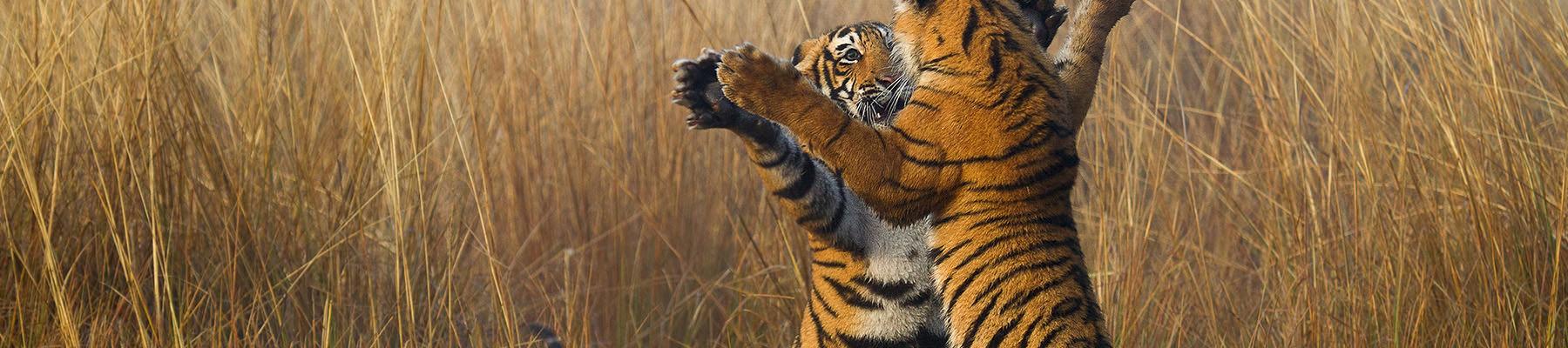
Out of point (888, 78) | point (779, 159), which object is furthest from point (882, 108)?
point (779, 159)

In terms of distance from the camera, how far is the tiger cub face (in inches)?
47.7

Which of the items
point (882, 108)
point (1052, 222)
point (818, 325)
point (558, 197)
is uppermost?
point (882, 108)

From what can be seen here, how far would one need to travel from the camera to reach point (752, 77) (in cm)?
109

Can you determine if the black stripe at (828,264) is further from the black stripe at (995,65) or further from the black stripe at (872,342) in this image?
the black stripe at (995,65)

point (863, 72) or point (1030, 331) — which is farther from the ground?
point (863, 72)

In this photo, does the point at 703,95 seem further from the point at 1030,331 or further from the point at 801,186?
the point at 1030,331

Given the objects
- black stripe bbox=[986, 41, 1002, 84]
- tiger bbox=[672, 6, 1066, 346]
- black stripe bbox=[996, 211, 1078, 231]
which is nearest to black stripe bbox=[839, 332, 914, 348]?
tiger bbox=[672, 6, 1066, 346]

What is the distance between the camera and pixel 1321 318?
2301 mm

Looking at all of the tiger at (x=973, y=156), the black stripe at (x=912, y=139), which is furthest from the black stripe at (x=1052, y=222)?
the black stripe at (x=912, y=139)

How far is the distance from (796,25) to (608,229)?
728mm

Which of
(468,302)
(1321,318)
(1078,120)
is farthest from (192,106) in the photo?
(1321,318)

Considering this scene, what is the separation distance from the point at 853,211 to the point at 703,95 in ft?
0.59

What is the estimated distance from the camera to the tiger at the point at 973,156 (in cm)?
112

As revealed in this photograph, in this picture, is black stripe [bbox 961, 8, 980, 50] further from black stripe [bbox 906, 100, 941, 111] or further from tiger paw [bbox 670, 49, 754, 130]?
tiger paw [bbox 670, 49, 754, 130]
